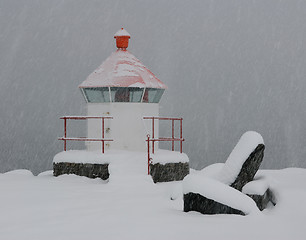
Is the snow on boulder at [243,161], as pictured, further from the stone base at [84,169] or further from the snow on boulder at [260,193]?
the stone base at [84,169]

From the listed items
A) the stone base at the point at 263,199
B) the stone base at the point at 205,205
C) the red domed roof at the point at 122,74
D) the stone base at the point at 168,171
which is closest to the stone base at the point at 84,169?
the stone base at the point at 168,171

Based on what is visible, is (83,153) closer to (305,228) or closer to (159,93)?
(159,93)

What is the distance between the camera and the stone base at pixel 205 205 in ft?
27.6

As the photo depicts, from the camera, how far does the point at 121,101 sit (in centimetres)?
1564

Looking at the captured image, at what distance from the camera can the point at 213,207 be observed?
841cm

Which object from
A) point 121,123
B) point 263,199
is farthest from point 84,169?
point 263,199

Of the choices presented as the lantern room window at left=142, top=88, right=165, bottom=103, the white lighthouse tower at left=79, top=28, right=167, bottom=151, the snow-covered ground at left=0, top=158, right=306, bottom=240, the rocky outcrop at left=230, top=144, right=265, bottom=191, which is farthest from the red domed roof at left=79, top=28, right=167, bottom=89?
the rocky outcrop at left=230, top=144, right=265, bottom=191

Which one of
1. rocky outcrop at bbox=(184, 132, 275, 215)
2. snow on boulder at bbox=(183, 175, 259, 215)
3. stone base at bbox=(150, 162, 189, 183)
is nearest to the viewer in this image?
snow on boulder at bbox=(183, 175, 259, 215)

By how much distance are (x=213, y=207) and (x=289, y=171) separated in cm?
1021

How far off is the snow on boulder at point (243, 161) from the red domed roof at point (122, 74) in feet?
18.4

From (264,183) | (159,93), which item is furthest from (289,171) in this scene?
(264,183)

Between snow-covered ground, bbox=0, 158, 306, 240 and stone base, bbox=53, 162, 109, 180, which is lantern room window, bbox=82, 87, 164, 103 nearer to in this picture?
stone base, bbox=53, 162, 109, 180

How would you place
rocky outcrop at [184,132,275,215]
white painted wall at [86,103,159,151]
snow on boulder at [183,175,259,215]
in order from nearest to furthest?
snow on boulder at [183,175,259,215] < rocky outcrop at [184,132,275,215] < white painted wall at [86,103,159,151]

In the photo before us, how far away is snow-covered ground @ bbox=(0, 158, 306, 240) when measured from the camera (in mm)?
7168
